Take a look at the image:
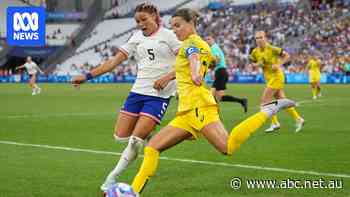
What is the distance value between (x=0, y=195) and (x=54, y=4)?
2753 inches

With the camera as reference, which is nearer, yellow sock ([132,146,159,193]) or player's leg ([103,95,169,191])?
yellow sock ([132,146,159,193])

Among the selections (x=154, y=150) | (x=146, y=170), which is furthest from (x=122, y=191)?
(x=154, y=150)

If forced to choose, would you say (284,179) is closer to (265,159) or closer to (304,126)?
(265,159)

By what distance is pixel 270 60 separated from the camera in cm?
1670

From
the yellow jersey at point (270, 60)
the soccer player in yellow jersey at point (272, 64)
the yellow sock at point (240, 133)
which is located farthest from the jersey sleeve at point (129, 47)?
the yellow jersey at point (270, 60)

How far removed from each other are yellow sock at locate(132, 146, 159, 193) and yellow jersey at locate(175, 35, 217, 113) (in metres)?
0.57

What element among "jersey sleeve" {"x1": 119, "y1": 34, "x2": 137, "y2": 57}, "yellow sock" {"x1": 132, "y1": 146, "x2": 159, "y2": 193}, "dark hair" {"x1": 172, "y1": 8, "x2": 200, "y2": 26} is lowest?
"yellow sock" {"x1": 132, "y1": 146, "x2": 159, "y2": 193}

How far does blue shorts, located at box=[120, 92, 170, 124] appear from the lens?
8.89m

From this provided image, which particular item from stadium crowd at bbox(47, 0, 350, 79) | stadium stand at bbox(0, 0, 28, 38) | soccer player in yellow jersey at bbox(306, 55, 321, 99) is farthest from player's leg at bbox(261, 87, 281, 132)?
stadium stand at bbox(0, 0, 28, 38)

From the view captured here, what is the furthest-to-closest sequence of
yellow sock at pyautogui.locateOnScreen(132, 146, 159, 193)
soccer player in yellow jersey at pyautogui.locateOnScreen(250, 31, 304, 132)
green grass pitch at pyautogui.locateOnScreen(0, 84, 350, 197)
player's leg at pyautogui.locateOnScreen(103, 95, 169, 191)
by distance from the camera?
soccer player in yellow jersey at pyautogui.locateOnScreen(250, 31, 304, 132) < green grass pitch at pyautogui.locateOnScreen(0, 84, 350, 197) < player's leg at pyautogui.locateOnScreen(103, 95, 169, 191) < yellow sock at pyautogui.locateOnScreen(132, 146, 159, 193)

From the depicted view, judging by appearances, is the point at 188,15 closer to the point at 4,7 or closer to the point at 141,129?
the point at 141,129

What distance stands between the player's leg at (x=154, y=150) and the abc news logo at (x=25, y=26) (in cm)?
5173

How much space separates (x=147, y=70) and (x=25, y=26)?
5284 centimetres

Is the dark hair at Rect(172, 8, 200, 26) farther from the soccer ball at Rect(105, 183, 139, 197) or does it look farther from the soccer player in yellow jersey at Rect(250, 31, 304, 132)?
the soccer player in yellow jersey at Rect(250, 31, 304, 132)
